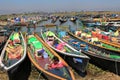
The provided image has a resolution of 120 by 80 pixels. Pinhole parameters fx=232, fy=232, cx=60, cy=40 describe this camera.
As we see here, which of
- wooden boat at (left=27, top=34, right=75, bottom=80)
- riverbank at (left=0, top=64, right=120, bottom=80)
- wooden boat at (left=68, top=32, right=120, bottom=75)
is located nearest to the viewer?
wooden boat at (left=27, top=34, right=75, bottom=80)

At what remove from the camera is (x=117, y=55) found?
17609mm

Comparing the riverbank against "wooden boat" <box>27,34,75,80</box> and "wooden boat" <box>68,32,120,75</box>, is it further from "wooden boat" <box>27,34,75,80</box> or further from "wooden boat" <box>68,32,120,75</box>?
"wooden boat" <box>27,34,75,80</box>

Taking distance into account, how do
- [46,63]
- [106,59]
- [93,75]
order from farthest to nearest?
[106,59], [46,63], [93,75]

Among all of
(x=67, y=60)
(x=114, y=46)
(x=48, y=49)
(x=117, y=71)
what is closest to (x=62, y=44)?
(x=48, y=49)

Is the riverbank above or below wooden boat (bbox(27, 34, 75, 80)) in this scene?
below

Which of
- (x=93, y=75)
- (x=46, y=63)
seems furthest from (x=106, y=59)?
(x=46, y=63)

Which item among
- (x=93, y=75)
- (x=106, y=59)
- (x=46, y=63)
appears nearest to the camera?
(x=93, y=75)

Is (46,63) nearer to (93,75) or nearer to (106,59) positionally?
(93,75)

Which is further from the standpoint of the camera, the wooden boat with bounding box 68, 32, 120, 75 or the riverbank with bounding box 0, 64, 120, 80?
the wooden boat with bounding box 68, 32, 120, 75

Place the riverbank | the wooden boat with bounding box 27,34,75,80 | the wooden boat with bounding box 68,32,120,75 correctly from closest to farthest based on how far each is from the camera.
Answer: the wooden boat with bounding box 27,34,75,80
the riverbank
the wooden boat with bounding box 68,32,120,75

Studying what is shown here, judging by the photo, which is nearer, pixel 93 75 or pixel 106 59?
pixel 93 75

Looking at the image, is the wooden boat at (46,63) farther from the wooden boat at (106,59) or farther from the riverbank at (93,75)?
the wooden boat at (106,59)

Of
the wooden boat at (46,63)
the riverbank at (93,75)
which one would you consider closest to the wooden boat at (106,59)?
the riverbank at (93,75)

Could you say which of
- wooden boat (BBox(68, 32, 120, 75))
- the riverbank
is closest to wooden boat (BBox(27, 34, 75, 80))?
the riverbank
